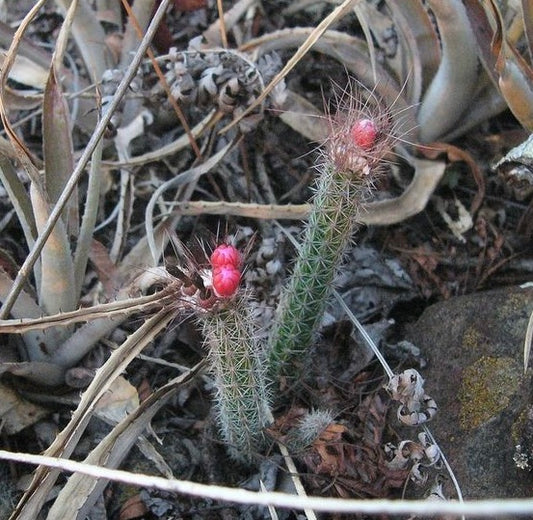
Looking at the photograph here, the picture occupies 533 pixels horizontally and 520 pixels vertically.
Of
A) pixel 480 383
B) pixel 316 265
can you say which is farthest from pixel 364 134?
pixel 480 383

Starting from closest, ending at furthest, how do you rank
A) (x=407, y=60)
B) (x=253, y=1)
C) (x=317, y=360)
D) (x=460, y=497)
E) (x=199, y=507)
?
(x=460, y=497)
(x=199, y=507)
(x=317, y=360)
(x=407, y=60)
(x=253, y=1)

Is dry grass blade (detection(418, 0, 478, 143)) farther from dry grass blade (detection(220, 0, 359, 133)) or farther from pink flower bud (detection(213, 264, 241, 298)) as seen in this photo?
pink flower bud (detection(213, 264, 241, 298))

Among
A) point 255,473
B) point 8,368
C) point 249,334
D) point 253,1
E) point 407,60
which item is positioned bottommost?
point 255,473

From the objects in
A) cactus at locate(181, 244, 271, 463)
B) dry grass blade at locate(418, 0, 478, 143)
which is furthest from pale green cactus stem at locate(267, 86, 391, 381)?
dry grass blade at locate(418, 0, 478, 143)

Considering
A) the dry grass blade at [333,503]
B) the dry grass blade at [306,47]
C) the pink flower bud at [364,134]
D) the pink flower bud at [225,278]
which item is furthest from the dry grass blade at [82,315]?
the dry grass blade at [306,47]

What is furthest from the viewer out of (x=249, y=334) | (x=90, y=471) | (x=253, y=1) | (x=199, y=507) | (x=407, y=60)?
(x=253, y=1)

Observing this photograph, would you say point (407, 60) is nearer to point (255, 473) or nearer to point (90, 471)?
point (255, 473)

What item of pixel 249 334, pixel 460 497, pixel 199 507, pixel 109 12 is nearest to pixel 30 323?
pixel 249 334
